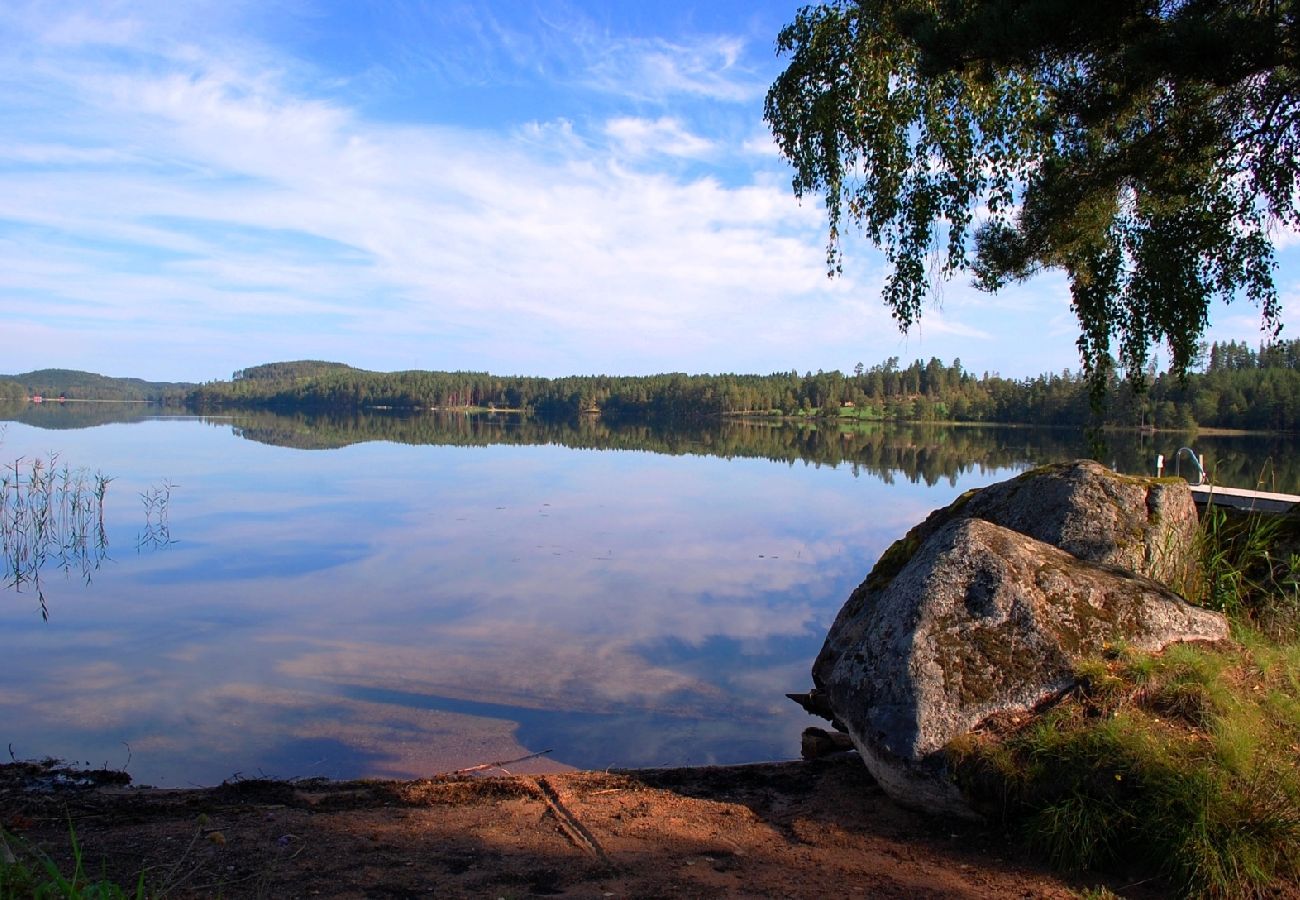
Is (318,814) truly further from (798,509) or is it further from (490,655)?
(798,509)

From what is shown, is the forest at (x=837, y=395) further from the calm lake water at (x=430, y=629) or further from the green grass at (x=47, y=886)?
the green grass at (x=47, y=886)

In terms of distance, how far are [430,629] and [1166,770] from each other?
913 centimetres

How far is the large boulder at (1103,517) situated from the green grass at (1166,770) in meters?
1.15

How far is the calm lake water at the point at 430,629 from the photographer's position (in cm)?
786

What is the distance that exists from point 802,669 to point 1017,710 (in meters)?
4.86

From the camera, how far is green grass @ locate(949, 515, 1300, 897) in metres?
4.22

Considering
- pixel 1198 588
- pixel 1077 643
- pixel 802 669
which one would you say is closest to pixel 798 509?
pixel 802 669

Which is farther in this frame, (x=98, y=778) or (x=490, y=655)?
(x=490, y=655)

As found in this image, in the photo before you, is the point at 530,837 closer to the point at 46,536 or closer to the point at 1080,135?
the point at 1080,135

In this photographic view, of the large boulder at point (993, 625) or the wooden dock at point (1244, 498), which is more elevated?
the wooden dock at point (1244, 498)

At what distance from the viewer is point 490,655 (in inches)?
414

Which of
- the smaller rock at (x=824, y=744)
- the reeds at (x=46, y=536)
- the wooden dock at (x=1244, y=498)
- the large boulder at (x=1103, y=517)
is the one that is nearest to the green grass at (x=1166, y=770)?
the large boulder at (x=1103, y=517)

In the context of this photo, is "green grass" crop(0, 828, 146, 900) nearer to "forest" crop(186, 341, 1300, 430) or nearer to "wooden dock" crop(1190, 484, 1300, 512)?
"wooden dock" crop(1190, 484, 1300, 512)

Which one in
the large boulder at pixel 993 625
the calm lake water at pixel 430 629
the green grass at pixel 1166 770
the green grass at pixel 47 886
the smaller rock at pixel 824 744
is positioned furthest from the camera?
the calm lake water at pixel 430 629
